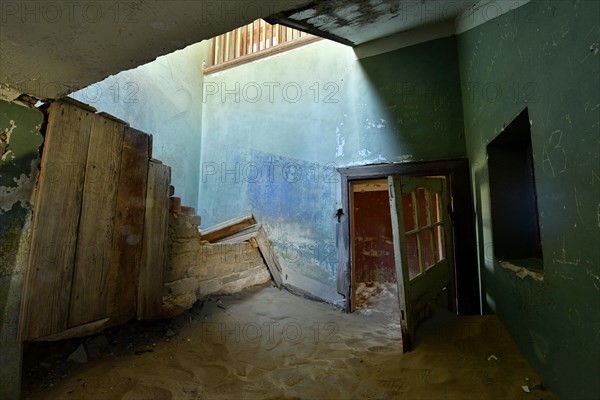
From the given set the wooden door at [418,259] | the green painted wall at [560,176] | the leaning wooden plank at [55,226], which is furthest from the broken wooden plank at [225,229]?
the green painted wall at [560,176]

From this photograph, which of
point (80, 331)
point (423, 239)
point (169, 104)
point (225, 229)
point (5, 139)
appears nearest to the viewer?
point (5, 139)

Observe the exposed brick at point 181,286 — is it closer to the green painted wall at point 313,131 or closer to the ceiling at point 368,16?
the green painted wall at point 313,131

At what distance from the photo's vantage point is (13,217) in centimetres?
166

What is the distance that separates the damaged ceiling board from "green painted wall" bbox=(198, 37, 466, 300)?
2819mm

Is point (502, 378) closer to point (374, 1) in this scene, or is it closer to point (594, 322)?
point (594, 322)

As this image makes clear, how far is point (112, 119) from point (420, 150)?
314 cm

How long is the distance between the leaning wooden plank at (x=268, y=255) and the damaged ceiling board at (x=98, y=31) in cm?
276

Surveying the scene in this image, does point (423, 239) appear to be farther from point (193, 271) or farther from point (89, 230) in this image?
point (89, 230)

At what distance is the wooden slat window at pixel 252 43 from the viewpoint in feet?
15.2

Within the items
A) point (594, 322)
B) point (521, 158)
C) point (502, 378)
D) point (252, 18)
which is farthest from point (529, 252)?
point (252, 18)

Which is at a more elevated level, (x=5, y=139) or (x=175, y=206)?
(x=5, y=139)

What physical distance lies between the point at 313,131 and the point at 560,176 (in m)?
3.18

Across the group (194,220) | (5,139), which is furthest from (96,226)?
(194,220)

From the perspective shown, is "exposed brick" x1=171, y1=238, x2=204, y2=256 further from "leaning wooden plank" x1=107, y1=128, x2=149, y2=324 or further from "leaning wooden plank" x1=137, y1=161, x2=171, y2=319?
"leaning wooden plank" x1=107, y1=128, x2=149, y2=324
